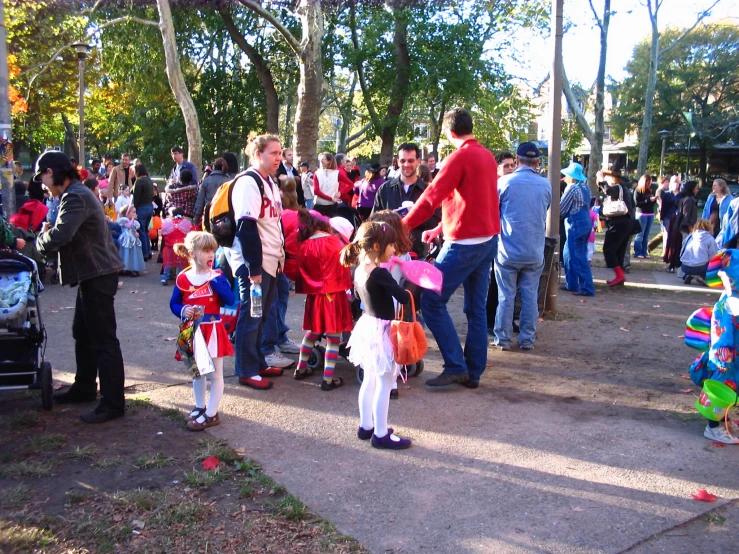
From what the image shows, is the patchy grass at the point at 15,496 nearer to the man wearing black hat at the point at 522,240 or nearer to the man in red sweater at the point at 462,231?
the man in red sweater at the point at 462,231

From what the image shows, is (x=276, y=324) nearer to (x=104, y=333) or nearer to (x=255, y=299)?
(x=255, y=299)

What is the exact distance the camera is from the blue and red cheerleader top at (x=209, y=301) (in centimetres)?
460

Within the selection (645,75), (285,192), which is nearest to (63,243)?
(285,192)

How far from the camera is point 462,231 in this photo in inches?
211

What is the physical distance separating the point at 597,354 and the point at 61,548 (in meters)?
5.10

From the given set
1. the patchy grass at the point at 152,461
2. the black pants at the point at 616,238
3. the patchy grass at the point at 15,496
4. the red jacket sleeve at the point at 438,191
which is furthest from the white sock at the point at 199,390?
the black pants at the point at 616,238

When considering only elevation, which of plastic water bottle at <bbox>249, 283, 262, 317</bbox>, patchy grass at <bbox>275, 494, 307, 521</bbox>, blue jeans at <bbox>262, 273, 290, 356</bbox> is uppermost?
plastic water bottle at <bbox>249, 283, 262, 317</bbox>

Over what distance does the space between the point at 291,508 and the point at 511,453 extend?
1530 mm

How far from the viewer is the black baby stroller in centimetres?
484

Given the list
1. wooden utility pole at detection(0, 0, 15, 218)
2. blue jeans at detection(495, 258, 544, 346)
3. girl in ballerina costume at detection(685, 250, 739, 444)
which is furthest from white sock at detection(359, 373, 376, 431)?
wooden utility pole at detection(0, 0, 15, 218)

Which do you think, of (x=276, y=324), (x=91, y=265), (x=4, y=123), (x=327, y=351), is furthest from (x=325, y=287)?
(x=4, y=123)

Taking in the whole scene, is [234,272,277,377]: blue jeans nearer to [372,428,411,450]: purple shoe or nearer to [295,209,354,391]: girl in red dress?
[295,209,354,391]: girl in red dress

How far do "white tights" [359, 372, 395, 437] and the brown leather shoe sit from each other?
41.7 inches

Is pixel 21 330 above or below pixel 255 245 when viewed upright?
below
